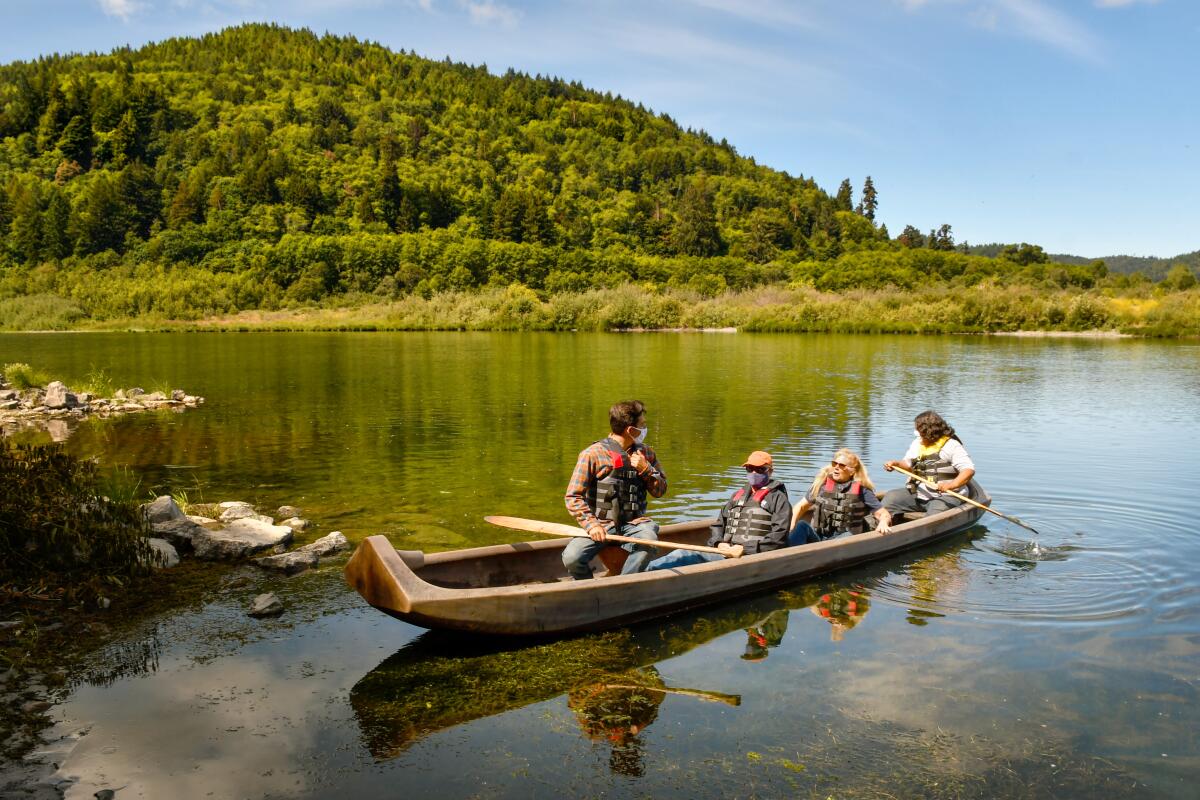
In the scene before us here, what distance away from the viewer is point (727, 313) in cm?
7862

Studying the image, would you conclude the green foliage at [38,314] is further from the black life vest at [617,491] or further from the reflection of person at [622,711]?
the reflection of person at [622,711]

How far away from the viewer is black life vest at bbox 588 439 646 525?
806cm

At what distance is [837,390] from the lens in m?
28.0

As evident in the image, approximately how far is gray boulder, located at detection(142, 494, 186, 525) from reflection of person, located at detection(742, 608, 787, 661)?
6515 millimetres

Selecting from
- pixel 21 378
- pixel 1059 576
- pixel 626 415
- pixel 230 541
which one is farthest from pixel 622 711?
pixel 21 378

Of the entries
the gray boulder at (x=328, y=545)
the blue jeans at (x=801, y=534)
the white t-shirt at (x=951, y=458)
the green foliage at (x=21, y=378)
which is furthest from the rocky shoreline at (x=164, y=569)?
the green foliage at (x=21, y=378)

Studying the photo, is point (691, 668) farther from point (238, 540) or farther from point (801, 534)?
point (238, 540)

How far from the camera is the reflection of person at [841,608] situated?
806 centimetres

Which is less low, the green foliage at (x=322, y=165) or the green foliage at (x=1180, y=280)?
the green foliage at (x=322, y=165)

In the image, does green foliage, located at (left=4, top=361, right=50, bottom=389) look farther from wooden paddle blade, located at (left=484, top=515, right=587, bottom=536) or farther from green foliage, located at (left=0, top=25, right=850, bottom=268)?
green foliage, located at (left=0, top=25, right=850, bottom=268)

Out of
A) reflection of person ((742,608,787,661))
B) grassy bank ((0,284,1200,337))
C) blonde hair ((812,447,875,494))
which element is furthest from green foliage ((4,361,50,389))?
grassy bank ((0,284,1200,337))

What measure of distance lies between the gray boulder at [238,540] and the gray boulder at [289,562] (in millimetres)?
381

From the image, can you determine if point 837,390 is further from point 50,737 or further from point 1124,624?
point 50,737

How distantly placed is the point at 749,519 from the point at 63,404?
19745 mm
